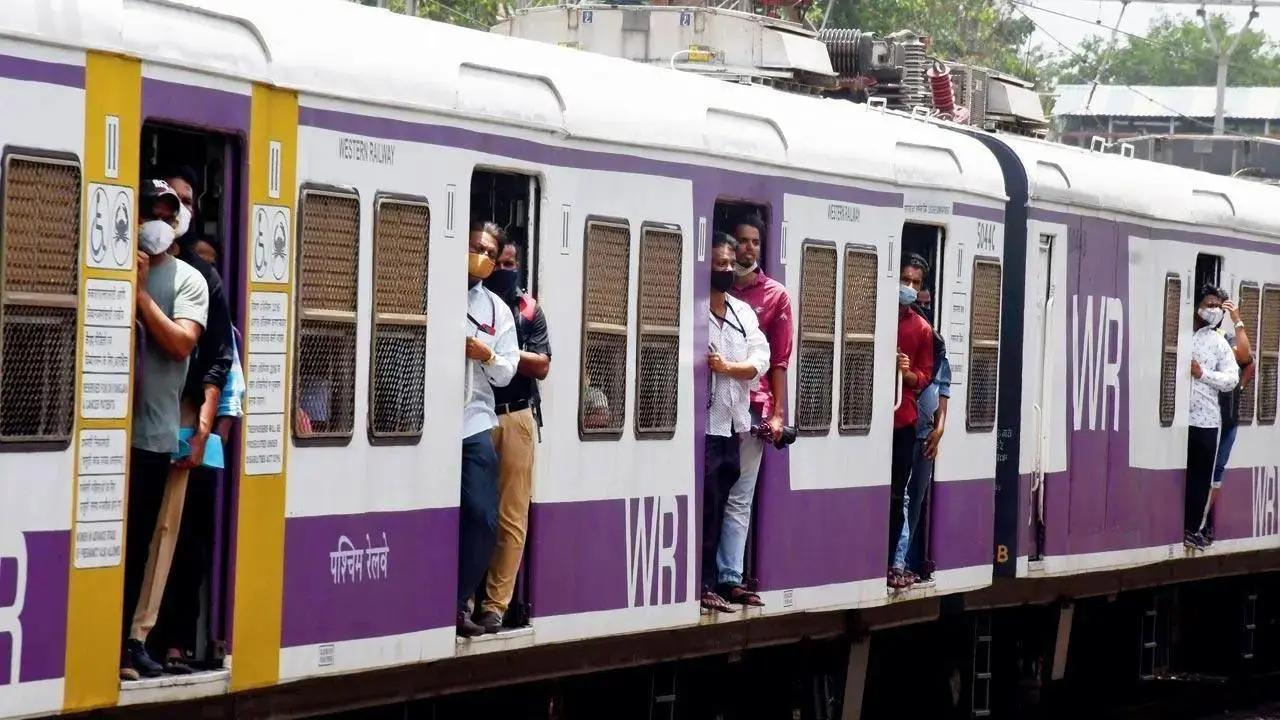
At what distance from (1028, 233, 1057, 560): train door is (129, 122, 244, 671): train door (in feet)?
23.3

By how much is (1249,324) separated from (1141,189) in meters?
2.05

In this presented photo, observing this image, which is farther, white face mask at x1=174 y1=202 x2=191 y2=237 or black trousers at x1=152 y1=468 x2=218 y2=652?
black trousers at x1=152 y1=468 x2=218 y2=652

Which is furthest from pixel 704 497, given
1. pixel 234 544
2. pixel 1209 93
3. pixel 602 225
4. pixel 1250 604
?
pixel 1209 93

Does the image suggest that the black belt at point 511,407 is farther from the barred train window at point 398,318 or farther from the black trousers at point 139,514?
the black trousers at point 139,514

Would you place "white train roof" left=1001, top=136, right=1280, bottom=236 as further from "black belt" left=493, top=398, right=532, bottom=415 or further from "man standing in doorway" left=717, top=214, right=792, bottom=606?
"black belt" left=493, top=398, right=532, bottom=415

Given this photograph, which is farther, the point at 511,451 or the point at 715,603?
the point at 715,603

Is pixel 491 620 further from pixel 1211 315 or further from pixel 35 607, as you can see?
pixel 1211 315

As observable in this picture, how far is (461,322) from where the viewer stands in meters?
8.98

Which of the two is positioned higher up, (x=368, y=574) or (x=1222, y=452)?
(x=1222, y=452)

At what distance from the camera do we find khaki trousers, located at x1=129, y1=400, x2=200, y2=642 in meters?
7.46

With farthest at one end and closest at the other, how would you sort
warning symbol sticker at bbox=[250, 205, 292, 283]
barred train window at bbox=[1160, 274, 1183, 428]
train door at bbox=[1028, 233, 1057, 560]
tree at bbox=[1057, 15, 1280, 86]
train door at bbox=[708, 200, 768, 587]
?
tree at bbox=[1057, 15, 1280, 86], barred train window at bbox=[1160, 274, 1183, 428], train door at bbox=[1028, 233, 1057, 560], train door at bbox=[708, 200, 768, 587], warning symbol sticker at bbox=[250, 205, 292, 283]

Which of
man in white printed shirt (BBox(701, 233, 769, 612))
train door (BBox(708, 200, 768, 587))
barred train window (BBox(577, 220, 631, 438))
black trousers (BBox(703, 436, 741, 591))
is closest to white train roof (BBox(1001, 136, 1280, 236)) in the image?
train door (BBox(708, 200, 768, 587))

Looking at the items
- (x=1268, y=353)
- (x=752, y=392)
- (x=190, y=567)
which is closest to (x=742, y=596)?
(x=752, y=392)

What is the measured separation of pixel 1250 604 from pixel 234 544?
40.4 ft
